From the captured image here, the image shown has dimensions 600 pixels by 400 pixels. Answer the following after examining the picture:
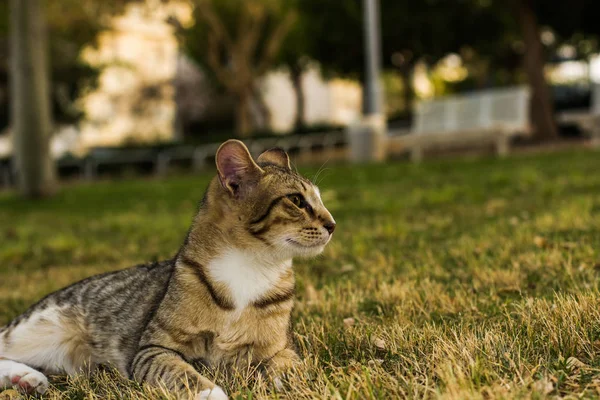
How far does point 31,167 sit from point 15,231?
463cm

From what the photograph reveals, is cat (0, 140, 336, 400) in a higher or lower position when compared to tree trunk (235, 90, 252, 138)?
lower

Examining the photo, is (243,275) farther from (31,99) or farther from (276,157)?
(31,99)

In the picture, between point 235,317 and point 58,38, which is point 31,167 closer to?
point 235,317

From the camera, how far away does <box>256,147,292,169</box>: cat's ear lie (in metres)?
3.86

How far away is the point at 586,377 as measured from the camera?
8.79 ft

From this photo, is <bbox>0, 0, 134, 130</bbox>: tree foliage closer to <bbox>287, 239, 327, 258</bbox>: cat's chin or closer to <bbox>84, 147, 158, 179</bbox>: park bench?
<bbox>84, 147, 158, 179</bbox>: park bench

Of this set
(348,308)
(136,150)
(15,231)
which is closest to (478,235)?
(348,308)

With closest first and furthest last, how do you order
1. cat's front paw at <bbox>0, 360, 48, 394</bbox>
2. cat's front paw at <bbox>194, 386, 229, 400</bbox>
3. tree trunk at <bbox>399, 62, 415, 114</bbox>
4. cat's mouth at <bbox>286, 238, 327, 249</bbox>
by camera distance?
1. cat's front paw at <bbox>194, 386, 229, 400</bbox>
2. cat's mouth at <bbox>286, 238, 327, 249</bbox>
3. cat's front paw at <bbox>0, 360, 48, 394</bbox>
4. tree trunk at <bbox>399, 62, 415, 114</bbox>

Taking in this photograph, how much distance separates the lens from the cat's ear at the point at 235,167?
10.4 ft

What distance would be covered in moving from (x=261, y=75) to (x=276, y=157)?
29.7m

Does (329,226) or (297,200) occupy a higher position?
(297,200)

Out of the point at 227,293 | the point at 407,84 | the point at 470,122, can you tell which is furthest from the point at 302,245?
the point at 407,84

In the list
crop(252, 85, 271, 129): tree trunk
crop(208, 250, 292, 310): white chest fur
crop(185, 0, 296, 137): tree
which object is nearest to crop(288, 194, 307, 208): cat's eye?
crop(208, 250, 292, 310): white chest fur

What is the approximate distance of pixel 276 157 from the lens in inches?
154
